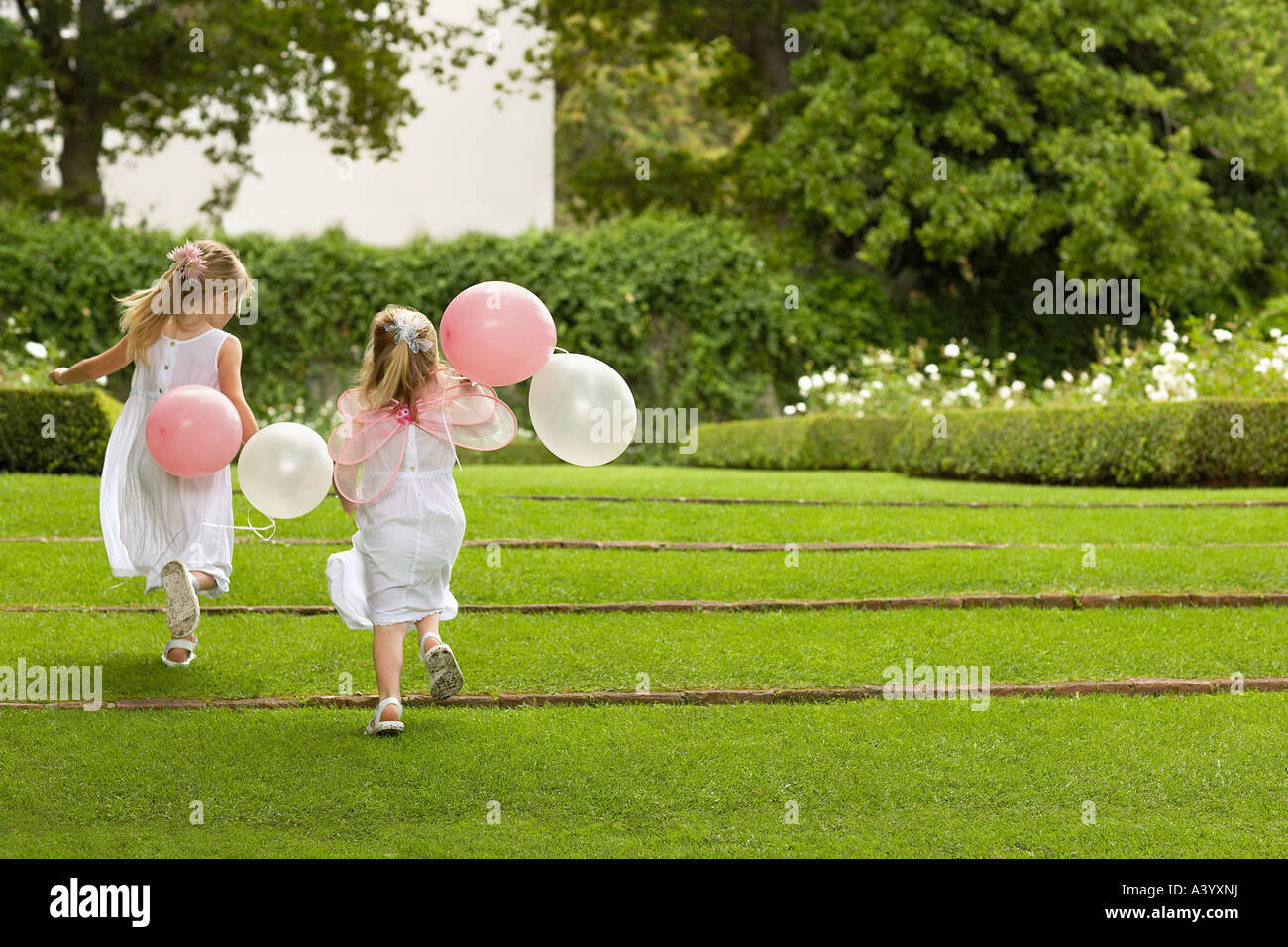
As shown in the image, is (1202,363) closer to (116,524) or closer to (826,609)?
(826,609)

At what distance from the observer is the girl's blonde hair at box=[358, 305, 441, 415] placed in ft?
16.6

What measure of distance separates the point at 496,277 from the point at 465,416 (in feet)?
43.3

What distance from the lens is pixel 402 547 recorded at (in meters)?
5.09

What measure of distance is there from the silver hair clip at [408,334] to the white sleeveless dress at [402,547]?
0.33 meters

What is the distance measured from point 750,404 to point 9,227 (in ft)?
34.8

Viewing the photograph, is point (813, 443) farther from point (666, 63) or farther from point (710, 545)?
point (666, 63)

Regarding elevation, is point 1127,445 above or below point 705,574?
above

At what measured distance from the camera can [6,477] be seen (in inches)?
391

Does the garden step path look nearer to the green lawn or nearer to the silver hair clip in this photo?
the green lawn

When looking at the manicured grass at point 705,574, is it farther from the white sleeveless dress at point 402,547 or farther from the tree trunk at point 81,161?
the tree trunk at point 81,161

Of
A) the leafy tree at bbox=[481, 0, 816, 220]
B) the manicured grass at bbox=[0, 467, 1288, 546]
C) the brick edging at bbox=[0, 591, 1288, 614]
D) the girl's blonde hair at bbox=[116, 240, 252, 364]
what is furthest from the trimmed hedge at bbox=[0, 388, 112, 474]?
the leafy tree at bbox=[481, 0, 816, 220]

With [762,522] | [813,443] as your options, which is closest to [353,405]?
[762,522]

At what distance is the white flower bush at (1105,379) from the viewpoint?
40.7 feet

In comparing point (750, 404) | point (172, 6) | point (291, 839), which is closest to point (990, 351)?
point (750, 404)
